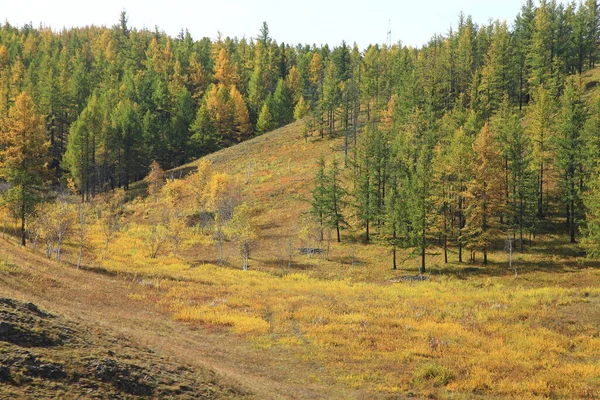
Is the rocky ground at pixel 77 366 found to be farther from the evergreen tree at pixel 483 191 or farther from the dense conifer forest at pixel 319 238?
the evergreen tree at pixel 483 191

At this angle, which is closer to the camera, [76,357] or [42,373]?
[42,373]

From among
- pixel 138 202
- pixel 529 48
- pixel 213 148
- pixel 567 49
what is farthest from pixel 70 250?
pixel 567 49

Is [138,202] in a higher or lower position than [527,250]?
higher

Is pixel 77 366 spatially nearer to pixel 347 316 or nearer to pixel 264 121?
pixel 347 316

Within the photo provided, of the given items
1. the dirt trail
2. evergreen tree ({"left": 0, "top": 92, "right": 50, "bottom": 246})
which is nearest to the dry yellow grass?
the dirt trail

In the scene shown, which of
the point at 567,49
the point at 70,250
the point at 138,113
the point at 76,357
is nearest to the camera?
the point at 76,357

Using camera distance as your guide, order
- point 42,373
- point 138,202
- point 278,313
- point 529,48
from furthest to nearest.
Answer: point 529,48 → point 138,202 → point 278,313 → point 42,373

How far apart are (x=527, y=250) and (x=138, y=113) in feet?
291

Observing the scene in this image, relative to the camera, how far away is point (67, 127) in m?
101

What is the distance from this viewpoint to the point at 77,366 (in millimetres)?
12805

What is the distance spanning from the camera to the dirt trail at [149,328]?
55.7ft

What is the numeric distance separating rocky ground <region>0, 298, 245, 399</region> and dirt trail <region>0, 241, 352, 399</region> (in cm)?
137

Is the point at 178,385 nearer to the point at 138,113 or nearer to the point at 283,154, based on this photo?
the point at 283,154

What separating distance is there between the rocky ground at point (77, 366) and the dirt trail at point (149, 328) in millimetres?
1370
